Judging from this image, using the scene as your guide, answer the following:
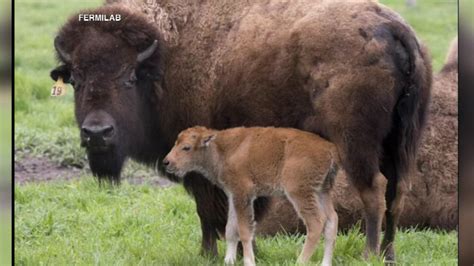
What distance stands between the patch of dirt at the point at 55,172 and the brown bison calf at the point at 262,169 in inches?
43.2

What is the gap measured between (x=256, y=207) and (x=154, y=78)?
0.79m

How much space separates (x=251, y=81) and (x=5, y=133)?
1.17 metres

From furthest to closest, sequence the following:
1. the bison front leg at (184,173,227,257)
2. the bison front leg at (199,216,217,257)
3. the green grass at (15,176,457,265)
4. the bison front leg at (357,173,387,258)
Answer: the bison front leg at (184,173,227,257), the bison front leg at (199,216,217,257), the green grass at (15,176,457,265), the bison front leg at (357,173,387,258)

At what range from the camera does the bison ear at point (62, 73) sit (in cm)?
571

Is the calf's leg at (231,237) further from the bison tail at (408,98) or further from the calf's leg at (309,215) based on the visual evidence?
the bison tail at (408,98)

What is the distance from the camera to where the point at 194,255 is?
5.75 meters

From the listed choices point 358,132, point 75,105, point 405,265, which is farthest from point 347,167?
point 75,105

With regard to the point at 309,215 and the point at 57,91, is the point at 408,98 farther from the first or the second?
the point at 57,91

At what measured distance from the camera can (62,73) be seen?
5727mm

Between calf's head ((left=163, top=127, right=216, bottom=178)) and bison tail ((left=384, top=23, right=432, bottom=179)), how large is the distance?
829mm

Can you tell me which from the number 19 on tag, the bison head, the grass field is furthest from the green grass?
the number 19 on tag

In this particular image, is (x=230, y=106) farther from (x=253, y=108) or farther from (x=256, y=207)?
(x=256, y=207)

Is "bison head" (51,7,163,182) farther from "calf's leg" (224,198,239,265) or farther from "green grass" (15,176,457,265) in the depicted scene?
"calf's leg" (224,198,239,265)

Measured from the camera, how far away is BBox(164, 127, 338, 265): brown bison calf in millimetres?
5309
